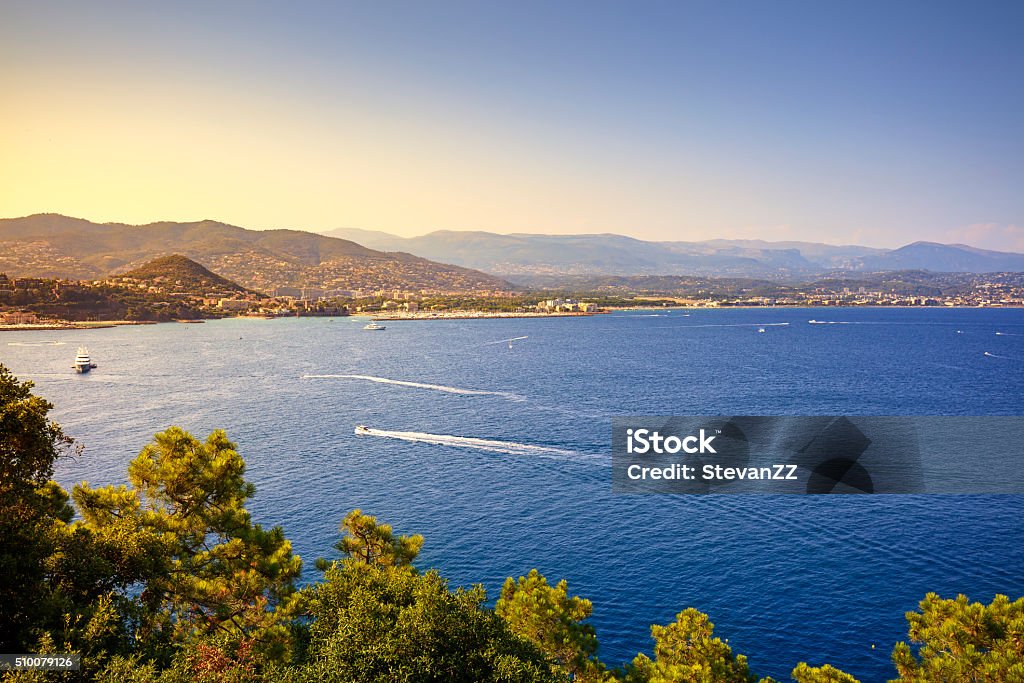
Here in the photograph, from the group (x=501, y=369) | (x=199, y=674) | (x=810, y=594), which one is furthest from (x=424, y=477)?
(x=501, y=369)

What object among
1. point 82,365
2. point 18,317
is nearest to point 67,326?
point 18,317

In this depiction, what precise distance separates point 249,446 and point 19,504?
38117 mm

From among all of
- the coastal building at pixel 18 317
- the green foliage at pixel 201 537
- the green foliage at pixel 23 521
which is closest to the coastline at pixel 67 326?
the coastal building at pixel 18 317

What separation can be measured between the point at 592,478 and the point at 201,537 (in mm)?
29099

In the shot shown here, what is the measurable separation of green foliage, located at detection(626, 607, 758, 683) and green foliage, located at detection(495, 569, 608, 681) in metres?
1.43

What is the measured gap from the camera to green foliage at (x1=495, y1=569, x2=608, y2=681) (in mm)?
16125

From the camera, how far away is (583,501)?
38.2 meters

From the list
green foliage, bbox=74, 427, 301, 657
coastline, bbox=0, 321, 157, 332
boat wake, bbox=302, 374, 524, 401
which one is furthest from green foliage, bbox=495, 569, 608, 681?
coastline, bbox=0, 321, 157, 332

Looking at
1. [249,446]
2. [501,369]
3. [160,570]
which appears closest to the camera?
[160,570]

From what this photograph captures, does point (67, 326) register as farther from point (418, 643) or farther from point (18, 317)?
point (418, 643)

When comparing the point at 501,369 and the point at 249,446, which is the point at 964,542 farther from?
the point at 501,369

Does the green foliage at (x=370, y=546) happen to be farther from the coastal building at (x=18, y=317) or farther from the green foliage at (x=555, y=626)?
the coastal building at (x=18, y=317)

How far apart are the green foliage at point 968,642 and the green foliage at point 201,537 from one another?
16.2 meters

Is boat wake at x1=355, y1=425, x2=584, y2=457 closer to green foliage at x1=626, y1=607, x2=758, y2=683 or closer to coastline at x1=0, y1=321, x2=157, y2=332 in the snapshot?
green foliage at x1=626, y1=607, x2=758, y2=683
